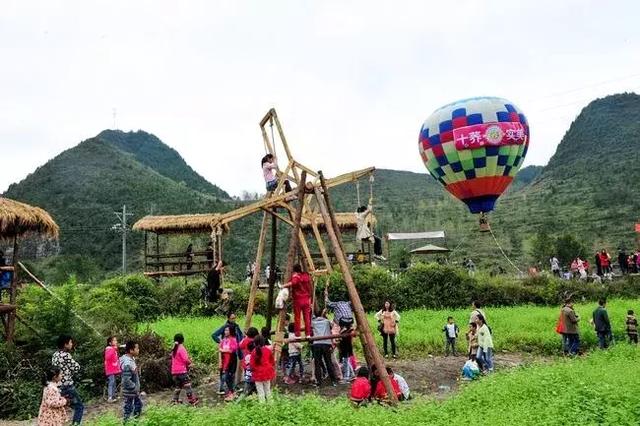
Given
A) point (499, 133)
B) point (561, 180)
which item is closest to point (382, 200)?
point (561, 180)

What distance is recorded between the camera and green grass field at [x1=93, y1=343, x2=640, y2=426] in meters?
8.09

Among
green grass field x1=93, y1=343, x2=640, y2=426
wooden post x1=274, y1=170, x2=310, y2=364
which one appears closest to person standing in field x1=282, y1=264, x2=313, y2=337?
wooden post x1=274, y1=170, x2=310, y2=364

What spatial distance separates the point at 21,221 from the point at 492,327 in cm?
1566

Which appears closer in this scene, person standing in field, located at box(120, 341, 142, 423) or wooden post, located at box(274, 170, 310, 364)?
person standing in field, located at box(120, 341, 142, 423)

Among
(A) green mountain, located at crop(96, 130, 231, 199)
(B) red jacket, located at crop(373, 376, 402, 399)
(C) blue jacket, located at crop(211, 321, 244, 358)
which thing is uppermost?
(A) green mountain, located at crop(96, 130, 231, 199)

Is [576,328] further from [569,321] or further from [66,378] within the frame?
[66,378]

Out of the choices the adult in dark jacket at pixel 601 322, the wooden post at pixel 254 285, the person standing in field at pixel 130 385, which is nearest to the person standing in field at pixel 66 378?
the person standing in field at pixel 130 385

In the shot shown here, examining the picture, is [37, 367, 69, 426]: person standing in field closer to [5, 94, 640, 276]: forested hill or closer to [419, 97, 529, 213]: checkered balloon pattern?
[419, 97, 529, 213]: checkered balloon pattern

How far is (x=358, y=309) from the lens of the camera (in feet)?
37.8

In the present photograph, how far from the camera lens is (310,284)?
12.3 m

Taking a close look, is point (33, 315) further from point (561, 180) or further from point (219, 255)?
point (561, 180)

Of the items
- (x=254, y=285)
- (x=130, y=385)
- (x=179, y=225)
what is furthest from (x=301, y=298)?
(x=179, y=225)

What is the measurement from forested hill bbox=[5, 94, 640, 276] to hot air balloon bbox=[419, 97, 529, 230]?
1149 inches

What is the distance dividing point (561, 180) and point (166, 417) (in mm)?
71885
